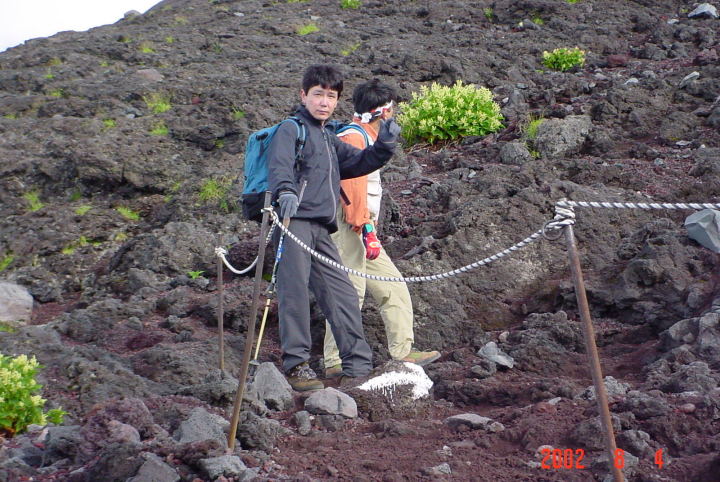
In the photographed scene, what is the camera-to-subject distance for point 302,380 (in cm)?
491

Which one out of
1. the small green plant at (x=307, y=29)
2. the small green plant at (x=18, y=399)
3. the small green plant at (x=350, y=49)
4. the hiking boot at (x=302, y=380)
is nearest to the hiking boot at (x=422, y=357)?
the hiking boot at (x=302, y=380)

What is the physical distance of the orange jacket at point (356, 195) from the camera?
525 cm

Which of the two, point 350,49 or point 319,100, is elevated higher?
point 350,49

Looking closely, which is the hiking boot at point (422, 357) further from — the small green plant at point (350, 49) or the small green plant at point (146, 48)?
the small green plant at point (146, 48)

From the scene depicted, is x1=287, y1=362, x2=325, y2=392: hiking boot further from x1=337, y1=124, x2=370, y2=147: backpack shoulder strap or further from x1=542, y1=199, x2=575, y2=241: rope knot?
x1=542, y1=199, x2=575, y2=241: rope knot

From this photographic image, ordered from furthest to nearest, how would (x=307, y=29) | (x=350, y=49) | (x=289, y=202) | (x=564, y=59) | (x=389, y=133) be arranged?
(x=307, y=29) < (x=350, y=49) < (x=564, y=59) < (x=389, y=133) < (x=289, y=202)

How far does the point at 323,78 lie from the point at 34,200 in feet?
21.6

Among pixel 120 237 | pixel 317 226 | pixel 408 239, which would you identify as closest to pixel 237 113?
pixel 120 237

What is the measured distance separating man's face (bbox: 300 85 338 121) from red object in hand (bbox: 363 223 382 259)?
794mm

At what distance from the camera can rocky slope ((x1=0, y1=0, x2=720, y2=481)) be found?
363 centimetres

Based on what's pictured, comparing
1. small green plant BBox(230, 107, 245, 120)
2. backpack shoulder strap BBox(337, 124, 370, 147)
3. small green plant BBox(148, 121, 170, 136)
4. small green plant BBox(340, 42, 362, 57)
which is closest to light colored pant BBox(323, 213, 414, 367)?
backpack shoulder strap BBox(337, 124, 370, 147)

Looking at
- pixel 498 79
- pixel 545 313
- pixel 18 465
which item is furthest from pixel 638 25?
pixel 18 465

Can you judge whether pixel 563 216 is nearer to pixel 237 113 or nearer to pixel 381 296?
pixel 381 296

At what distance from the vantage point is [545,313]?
5.86m
